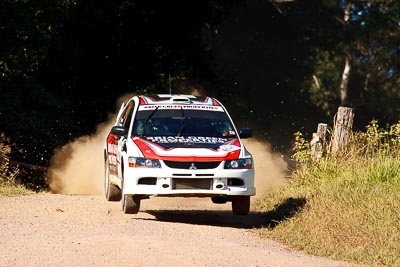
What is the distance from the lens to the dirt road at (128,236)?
1248 cm

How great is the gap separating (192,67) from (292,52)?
3375 centimetres

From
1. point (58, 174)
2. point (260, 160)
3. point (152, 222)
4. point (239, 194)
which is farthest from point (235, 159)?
point (58, 174)

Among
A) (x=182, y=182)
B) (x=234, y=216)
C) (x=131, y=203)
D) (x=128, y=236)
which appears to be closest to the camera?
(x=128, y=236)

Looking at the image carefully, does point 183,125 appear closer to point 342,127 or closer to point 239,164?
point 239,164

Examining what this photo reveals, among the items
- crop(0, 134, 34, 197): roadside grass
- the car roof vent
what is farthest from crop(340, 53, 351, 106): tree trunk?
the car roof vent

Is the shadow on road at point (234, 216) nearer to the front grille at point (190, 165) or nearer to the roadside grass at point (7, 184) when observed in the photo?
the front grille at point (190, 165)

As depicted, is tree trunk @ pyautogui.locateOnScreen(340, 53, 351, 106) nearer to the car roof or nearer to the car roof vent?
the car roof

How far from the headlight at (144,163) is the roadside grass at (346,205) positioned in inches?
66.8

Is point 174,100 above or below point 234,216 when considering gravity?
above

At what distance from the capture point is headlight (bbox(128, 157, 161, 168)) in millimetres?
15898

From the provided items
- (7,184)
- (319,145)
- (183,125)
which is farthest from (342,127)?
(7,184)

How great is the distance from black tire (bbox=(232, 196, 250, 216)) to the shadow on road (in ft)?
0.50

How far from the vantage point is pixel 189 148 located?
16016 millimetres

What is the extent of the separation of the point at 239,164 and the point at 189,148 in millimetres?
724
